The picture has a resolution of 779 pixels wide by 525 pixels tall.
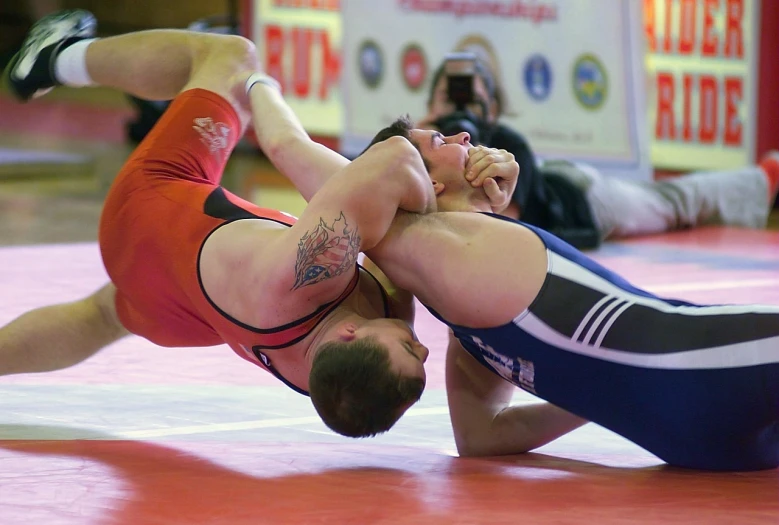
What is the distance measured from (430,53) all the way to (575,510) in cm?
603

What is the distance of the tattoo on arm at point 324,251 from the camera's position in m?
2.28

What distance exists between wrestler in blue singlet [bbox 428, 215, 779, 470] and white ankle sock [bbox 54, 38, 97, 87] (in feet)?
4.97

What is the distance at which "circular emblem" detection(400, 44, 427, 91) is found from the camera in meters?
7.90

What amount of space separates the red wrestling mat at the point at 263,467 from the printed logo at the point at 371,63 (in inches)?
186

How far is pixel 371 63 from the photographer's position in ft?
26.5

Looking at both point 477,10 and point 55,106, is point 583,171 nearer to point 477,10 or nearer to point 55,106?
point 477,10

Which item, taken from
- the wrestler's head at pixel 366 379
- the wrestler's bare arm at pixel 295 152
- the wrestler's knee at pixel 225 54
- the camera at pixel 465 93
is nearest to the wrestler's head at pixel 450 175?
the wrestler's bare arm at pixel 295 152

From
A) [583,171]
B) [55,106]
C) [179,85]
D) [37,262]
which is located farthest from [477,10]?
[55,106]

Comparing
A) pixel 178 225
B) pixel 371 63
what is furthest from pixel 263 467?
pixel 371 63

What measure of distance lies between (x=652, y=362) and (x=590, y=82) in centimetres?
542

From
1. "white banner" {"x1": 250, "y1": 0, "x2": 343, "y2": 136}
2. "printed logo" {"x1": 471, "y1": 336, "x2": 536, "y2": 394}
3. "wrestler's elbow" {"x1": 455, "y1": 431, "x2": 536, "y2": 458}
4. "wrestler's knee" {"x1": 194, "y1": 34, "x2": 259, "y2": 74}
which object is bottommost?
"white banner" {"x1": 250, "y1": 0, "x2": 343, "y2": 136}

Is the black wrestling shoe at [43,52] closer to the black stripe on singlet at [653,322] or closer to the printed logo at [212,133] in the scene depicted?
the printed logo at [212,133]

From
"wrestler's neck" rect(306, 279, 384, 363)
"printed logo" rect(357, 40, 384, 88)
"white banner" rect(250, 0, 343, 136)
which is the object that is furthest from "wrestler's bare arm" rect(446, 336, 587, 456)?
"white banner" rect(250, 0, 343, 136)

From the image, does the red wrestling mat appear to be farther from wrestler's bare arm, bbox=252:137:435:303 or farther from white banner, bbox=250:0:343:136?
white banner, bbox=250:0:343:136
